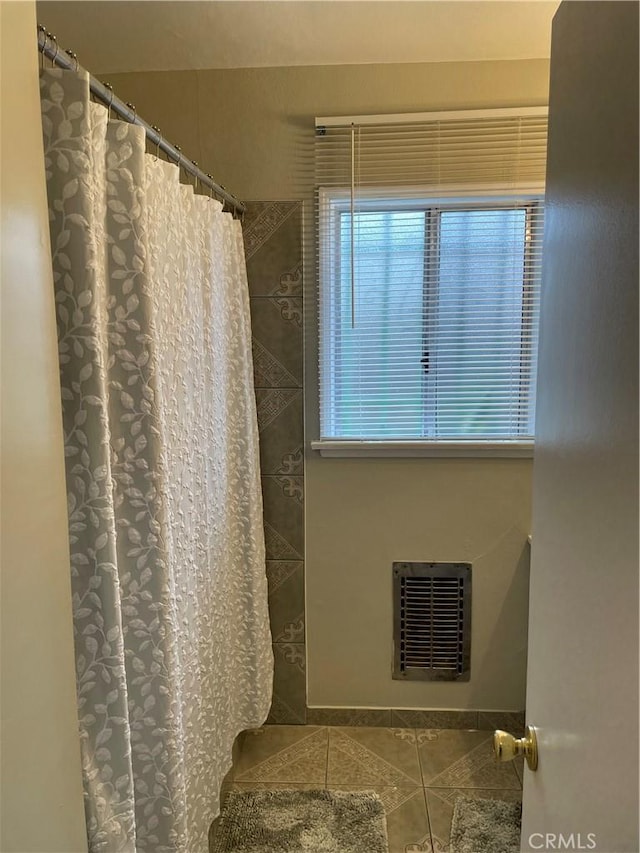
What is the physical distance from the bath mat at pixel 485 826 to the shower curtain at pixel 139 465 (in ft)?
2.53

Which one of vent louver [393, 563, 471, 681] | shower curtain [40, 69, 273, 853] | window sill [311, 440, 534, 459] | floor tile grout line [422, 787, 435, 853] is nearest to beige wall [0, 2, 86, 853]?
shower curtain [40, 69, 273, 853]

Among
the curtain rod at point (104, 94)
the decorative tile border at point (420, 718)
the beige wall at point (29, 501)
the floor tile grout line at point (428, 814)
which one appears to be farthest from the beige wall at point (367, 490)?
the beige wall at point (29, 501)

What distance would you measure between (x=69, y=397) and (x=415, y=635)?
1.84 meters

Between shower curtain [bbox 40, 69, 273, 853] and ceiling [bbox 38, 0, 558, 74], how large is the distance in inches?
25.1

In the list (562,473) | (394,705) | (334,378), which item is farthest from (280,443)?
(562,473)

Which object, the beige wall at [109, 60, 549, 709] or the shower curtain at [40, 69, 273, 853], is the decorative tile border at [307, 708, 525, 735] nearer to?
the beige wall at [109, 60, 549, 709]

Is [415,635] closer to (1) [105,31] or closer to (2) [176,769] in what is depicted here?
(2) [176,769]

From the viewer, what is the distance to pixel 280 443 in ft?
7.52

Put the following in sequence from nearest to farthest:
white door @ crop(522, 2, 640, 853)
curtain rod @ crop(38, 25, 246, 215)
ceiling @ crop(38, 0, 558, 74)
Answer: white door @ crop(522, 2, 640, 853) < curtain rod @ crop(38, 25, 246, 215) < ceiling @ crop(38, 0, 558, 74)

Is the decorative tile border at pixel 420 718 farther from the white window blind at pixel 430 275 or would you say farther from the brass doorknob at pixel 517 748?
the brass doorknob at pixel 517 748

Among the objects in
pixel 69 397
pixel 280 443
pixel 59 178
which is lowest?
pixel 280 443

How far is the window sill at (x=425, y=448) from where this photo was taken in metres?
2.21

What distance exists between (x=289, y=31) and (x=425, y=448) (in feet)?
4.86

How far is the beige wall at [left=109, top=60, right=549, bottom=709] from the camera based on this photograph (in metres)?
2.12
